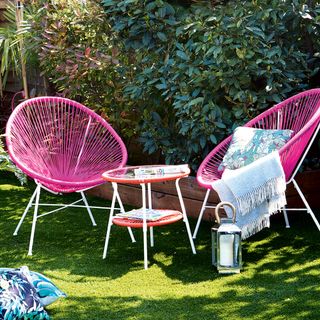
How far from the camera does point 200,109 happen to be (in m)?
5.12

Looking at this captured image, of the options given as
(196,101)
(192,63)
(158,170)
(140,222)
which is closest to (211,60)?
(192,63)

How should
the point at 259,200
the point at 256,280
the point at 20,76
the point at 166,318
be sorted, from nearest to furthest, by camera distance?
1. the point at 166,318
2. the point at 256,280
3. the point at 259,200
4. the point at 20,76

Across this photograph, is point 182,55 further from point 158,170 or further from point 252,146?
point 158,170

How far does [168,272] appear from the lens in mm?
4191

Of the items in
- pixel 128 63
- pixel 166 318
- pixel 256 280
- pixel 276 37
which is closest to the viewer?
pixel 166 318

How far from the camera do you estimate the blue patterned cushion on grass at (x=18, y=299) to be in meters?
3.27

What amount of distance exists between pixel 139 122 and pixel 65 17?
1046mm

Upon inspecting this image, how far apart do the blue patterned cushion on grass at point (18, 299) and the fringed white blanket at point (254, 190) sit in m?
1.24

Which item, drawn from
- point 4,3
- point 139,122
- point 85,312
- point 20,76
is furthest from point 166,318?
point 4,3

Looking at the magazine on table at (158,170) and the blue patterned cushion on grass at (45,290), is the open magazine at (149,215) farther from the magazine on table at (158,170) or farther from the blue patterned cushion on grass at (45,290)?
the blue patterned cushion on grass at (45,290)

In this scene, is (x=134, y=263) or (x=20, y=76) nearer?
(x=134, y=263)

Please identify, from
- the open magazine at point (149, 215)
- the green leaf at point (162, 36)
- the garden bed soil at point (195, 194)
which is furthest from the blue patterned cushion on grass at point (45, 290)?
the green leaf at point (162, 36)

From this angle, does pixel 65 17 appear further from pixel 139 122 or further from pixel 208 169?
pixel 208 169

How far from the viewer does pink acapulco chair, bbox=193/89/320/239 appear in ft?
14.9
